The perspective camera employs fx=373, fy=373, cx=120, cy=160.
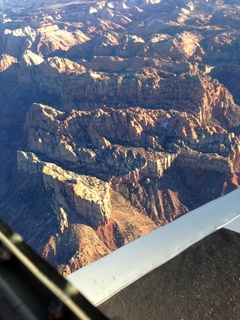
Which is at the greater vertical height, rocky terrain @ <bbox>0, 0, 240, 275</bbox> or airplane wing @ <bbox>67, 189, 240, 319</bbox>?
airplane wing @ <bbox>67, 189, 240, 319</bbox>

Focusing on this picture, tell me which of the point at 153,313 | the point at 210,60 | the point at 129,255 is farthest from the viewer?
the point at 210,60

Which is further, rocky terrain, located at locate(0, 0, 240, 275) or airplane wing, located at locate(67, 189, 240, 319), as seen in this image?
rocky terrain, located at locate(0, 0, 240, 275)

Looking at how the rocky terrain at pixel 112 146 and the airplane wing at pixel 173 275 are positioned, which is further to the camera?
the rocky terrain at pixel 112 146

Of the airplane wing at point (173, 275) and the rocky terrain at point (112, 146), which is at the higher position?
the airplane wing at point (173, 275)

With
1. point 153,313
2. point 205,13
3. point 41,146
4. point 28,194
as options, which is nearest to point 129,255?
point 153,313

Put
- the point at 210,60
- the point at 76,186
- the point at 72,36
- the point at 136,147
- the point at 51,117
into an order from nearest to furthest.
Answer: the point at 76,186, the point at 136,147, the point at 51,117, the point at 210,60, the point at 72,36

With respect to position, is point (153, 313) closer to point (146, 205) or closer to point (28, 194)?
point (146, 205)

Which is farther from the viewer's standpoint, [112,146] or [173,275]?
[112,146]

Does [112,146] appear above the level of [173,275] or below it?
below
